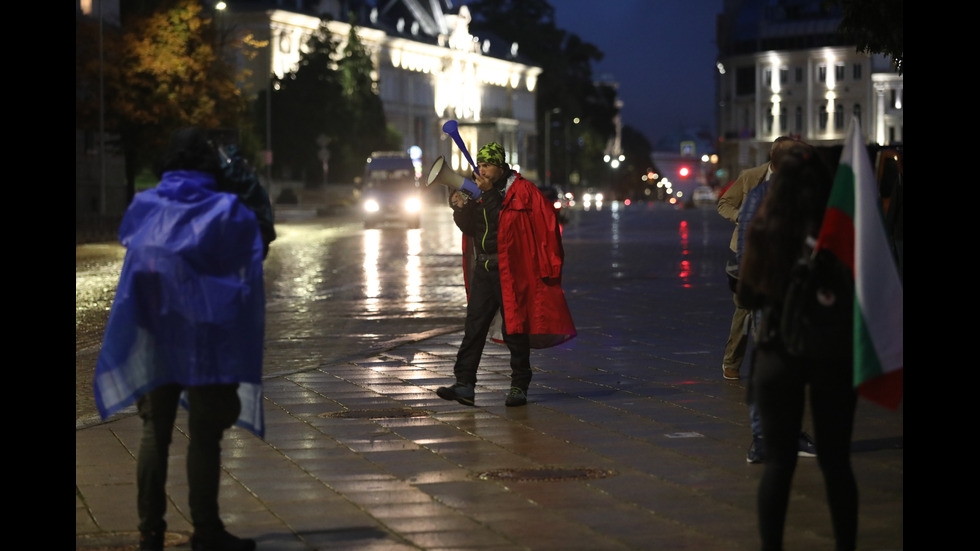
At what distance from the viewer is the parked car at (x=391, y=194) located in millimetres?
53906

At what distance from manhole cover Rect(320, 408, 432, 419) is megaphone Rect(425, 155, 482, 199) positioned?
54.5 inches

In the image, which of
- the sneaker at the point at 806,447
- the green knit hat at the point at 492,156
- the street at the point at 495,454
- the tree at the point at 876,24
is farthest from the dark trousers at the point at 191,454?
the tree at the point at 876,24

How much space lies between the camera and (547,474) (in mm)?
8164

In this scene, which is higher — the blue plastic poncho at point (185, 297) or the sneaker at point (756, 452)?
the blue plastic poncho at point (185, 297)

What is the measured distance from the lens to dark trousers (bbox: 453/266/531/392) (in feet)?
34.8

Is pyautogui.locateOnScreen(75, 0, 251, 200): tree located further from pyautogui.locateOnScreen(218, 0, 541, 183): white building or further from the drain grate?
the drain grate

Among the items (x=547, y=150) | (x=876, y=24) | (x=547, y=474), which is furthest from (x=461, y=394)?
(x=547, y=150)

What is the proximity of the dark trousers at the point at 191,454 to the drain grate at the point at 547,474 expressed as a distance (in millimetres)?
1919

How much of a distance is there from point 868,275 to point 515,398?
5124 mm

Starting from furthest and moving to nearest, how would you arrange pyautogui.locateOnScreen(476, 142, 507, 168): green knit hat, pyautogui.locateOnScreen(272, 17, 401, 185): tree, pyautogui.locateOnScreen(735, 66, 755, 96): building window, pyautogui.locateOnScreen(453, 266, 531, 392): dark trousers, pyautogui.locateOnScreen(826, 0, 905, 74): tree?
pyautogui.locateOnScreen(735, 66, 755, 96): building window → pyautogui.locateOnScreen(272, 17, 401, 185): tree → pyautogui.locateOnScreen(826, 0, 905, 74): tree → pyautogui.locateOnScreen(453, 266, 531, 392): dark trousers → pyautogui.locateOnScreen(476, 142, 507, 168): green knit hat

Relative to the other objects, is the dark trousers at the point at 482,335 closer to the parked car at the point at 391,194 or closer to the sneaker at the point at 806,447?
the sneaker at the point at 806,447

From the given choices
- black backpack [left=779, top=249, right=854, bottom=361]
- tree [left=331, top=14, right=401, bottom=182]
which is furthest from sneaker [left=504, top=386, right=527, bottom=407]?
tree [left=331, top=14, right=401, bottom=182]

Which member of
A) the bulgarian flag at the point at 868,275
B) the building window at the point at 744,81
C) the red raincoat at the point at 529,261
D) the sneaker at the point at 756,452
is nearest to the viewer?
the bulgarian flag at the point at 868,275
